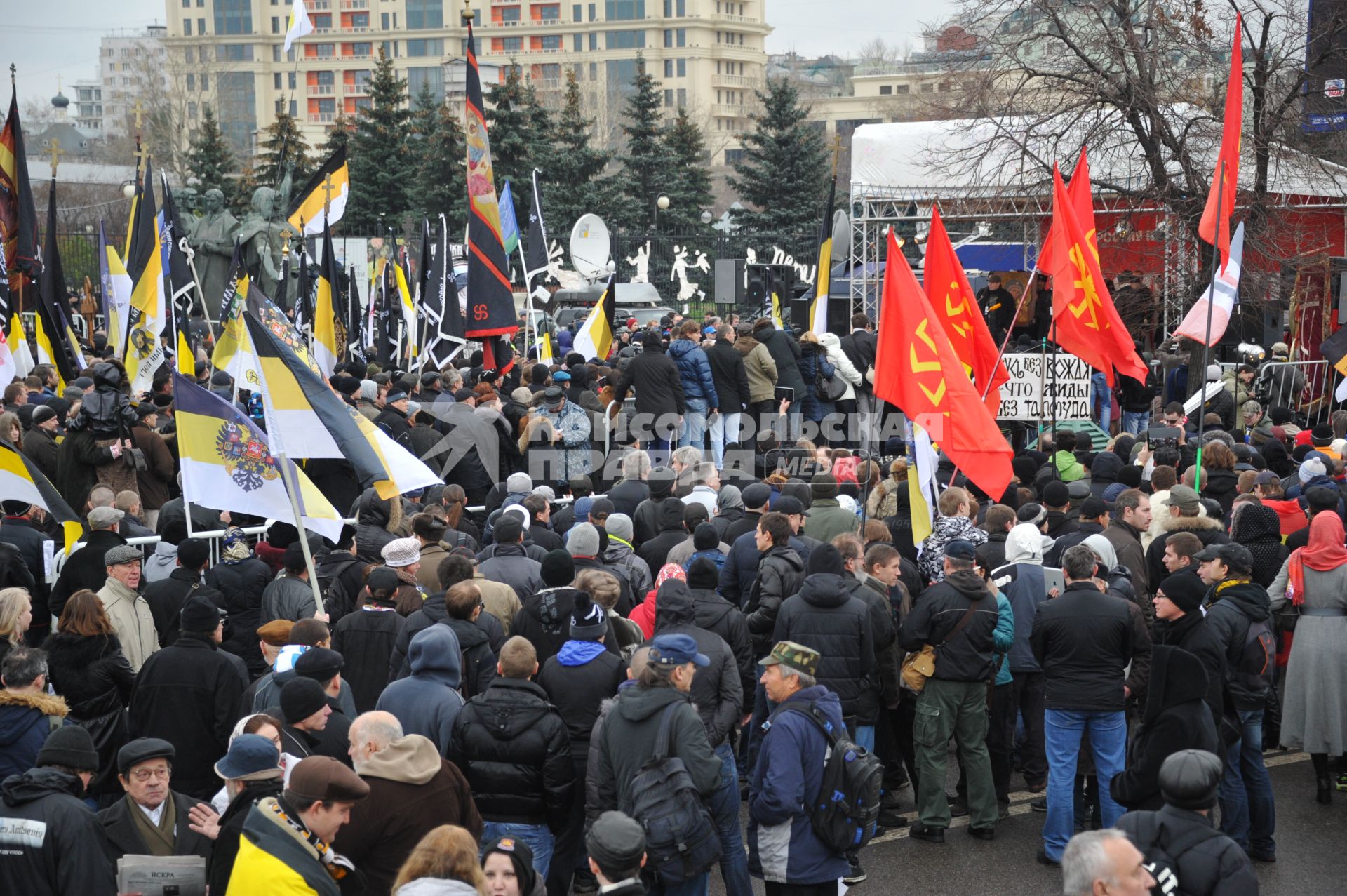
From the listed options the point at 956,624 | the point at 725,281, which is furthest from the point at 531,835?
the point at 725,281

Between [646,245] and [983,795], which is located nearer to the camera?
[983,795]

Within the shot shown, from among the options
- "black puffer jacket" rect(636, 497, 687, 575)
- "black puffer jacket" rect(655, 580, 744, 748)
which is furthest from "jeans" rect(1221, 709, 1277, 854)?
"black puffer jacket" rect(636, 497, 687, 575)

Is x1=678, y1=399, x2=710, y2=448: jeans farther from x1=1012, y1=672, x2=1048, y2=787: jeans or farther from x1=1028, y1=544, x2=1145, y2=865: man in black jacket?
x1=1028, y1=544, x2=1145, y2=865: man in black jacket

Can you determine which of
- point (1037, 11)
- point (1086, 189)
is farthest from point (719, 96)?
point (1086, 189)

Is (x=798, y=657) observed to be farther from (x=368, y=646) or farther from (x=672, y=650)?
(x=368, y=646)

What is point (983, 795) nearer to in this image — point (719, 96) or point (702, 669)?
point (702, 669)

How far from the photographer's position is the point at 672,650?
5.80 metres

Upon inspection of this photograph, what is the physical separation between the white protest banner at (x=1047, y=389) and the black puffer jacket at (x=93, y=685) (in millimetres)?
10493

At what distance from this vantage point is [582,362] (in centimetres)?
1520

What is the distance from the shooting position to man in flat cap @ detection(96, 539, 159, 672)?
739 centimetres

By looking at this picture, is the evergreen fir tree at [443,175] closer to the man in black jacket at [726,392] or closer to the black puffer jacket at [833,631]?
the man in black jacket at [726,392]

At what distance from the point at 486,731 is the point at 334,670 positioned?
0.69m

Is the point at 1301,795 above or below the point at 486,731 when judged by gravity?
below

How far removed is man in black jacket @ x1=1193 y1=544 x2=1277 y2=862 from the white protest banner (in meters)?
7.60
